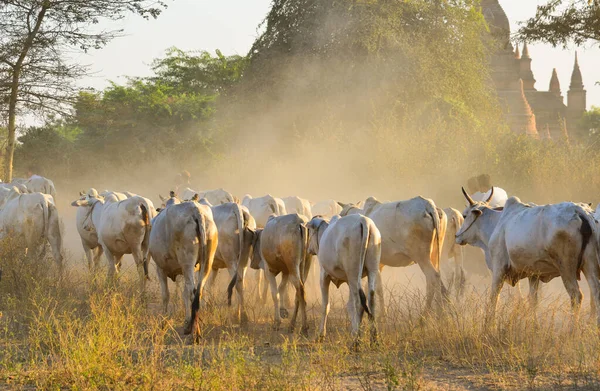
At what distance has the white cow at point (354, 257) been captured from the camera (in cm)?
748

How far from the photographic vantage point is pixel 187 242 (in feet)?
27.2

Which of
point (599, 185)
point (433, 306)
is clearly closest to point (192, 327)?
point (433, 306)

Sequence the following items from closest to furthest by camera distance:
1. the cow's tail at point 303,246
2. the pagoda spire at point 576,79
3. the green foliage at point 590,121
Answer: the cow's tail at point 303,246
the green foliage at point 590,121
the pagoda spire at point 576,79

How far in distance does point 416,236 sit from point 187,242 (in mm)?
2849

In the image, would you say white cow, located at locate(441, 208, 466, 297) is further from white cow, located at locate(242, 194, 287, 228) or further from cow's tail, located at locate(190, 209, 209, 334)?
cow's tail, located at locate(190, 209, 209, 334)

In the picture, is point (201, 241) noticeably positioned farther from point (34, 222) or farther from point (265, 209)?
point (34, 222)


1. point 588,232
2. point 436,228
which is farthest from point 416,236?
point 588,232

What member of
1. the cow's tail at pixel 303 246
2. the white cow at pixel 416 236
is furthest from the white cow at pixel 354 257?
the white cow at pixel 416 236

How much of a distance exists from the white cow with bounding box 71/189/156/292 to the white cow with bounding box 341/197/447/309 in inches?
127

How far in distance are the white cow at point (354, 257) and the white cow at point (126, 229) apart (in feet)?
10.8

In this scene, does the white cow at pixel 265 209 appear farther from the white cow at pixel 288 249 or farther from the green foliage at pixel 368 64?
the green foliage at pixel 368 64

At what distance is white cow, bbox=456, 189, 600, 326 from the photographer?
7.42 metres

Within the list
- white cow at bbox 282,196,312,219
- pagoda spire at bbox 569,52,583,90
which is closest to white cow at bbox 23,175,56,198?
white cow at bbox 282,196,312,219

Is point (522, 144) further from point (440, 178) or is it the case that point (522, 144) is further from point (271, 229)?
point (271, 229)
